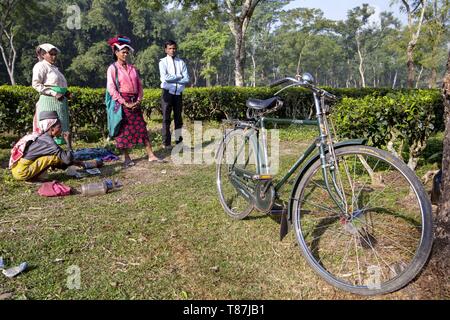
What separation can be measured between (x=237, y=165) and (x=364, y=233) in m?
1.58

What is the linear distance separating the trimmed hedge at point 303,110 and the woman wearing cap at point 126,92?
2.99 meters

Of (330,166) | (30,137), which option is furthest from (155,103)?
(330,166)

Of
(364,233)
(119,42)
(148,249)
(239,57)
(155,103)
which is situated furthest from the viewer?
(239,57)

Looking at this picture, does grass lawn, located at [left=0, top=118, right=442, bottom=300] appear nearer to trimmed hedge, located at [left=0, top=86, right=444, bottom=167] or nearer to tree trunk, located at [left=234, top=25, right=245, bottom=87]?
trimmed hedge, located at [left=0, top=86, right=444, bottom=167]

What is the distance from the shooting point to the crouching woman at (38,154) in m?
4.55

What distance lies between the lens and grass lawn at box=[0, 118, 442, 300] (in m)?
2.38

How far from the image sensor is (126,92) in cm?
541

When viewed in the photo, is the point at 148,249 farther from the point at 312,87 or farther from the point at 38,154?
the point at 38,154

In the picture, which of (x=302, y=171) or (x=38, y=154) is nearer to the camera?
(x=302, y=171)

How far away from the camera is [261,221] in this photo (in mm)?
3479

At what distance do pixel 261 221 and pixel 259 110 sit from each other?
44.2 inches

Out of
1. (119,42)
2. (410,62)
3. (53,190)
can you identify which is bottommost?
(53,190)

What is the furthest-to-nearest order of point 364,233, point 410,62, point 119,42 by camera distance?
point 410,62
point 119,42
point 364,233

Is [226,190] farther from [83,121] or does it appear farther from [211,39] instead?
[211,39]
